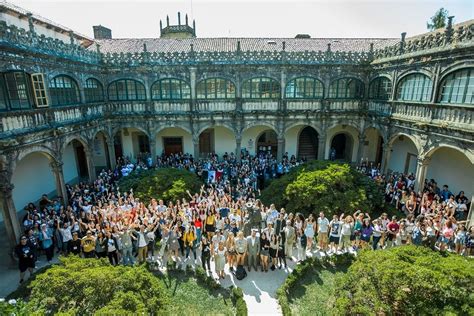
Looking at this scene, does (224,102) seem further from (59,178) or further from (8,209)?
(8,209)

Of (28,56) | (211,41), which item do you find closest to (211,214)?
(28,56)

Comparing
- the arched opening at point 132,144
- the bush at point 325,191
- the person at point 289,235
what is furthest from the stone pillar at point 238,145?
the person at point 289,235

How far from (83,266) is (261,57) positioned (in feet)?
59.0

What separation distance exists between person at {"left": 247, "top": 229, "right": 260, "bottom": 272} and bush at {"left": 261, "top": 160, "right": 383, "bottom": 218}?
394 cm

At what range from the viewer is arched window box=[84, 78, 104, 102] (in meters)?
19.2

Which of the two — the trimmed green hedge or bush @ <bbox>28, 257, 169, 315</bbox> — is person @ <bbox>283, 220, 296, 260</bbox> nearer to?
the trimmed green hedge

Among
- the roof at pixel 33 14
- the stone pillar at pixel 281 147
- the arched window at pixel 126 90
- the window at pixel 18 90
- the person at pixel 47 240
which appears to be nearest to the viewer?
the person at pixel 47 240

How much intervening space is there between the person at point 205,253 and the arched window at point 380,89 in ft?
53.9

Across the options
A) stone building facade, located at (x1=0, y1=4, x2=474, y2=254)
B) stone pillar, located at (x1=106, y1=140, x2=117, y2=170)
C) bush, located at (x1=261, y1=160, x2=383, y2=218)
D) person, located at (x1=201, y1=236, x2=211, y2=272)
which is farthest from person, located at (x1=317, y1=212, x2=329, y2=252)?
stone pillar, located at (x1=106, y1=140, x2=117, y2=170)

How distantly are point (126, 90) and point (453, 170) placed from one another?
22.6 metres

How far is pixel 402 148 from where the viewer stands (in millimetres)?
21281

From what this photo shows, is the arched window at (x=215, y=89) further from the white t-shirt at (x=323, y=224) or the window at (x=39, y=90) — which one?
the white t-shirt at (x=323, y=224)

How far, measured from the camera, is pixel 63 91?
54.7 ft

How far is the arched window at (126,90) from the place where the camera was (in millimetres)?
21438
